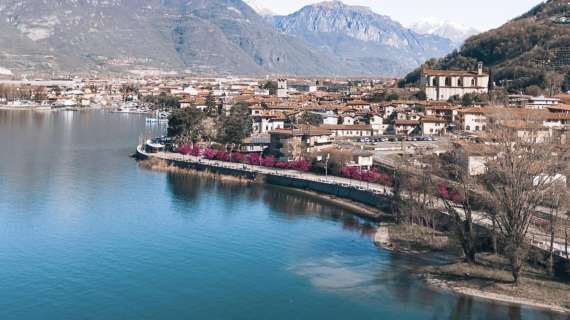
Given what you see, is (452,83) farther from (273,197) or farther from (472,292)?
(472,292)

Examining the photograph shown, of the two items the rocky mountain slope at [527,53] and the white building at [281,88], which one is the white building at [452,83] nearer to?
the rocky mountain slope at [527,53]

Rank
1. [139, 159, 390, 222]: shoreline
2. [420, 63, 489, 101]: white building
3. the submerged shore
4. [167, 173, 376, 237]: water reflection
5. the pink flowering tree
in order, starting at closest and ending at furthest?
1. the submerged shore
2. [167, 173, 376, 237]: water reflection
3. [139, 159, 390, 222]: shoreline
4. the pink flowering tree
5. [420, 63, 489, 101]: white building

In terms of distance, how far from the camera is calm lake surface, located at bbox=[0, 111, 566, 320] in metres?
10.9

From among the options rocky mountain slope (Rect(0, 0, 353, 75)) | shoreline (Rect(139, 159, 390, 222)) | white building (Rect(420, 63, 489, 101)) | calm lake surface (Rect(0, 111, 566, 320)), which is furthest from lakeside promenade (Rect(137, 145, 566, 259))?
rocky mountain slope (Rect(0, 0, 353, 75))

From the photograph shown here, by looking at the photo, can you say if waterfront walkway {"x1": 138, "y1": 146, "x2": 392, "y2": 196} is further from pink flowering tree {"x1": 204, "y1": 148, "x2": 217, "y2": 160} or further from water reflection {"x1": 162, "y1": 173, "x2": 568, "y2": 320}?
water reflection {"x1": 162, "y1": 173, "x2": 568, "y2": 320}

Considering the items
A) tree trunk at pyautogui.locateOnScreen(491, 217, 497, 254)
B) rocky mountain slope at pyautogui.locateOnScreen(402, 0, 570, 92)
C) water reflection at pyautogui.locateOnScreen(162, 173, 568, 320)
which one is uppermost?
rocky mountain slope at pyautogui.locateOnScreen(402, 0, 570, 92)

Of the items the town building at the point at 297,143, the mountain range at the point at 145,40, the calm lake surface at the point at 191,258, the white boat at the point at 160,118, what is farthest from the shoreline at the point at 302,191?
the mountain range at the point at 145,40

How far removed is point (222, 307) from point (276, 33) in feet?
454

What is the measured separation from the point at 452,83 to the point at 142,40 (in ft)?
289

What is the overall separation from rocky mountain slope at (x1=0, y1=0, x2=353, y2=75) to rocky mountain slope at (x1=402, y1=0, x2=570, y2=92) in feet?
205

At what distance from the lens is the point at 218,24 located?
137 m

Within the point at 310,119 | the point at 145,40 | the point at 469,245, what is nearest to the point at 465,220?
the point at 469,245

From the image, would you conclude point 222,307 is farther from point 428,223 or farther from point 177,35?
point 177,35

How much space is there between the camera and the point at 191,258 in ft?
43.9
